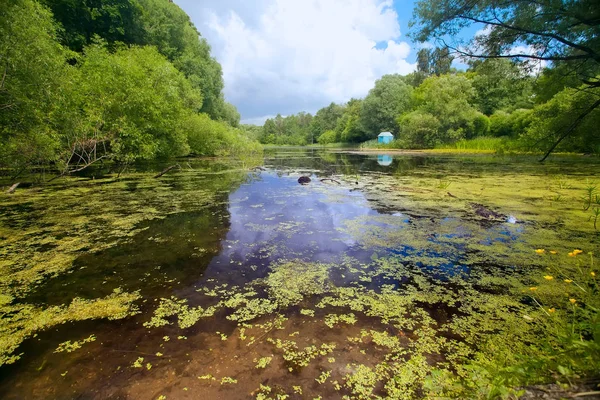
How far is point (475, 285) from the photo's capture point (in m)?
2.35

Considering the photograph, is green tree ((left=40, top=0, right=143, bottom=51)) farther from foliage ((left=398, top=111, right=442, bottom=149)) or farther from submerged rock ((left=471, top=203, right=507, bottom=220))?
foliage ((left=398, top=111, right=442, bottom=149))

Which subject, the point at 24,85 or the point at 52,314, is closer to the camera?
the point at 52,314

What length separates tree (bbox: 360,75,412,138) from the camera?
1486 inches

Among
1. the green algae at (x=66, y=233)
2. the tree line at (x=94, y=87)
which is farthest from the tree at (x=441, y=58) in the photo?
the tree line at (x=94, y=87)

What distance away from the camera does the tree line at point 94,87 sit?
219 inches

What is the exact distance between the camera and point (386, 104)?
37938 mm

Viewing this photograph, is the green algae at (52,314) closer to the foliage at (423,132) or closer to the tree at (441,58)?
the tree at (441,58)

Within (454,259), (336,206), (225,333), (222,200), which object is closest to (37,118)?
(222,200)

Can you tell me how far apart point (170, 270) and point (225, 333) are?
122 centimetres

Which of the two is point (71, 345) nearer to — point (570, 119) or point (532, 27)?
point (532, 27)

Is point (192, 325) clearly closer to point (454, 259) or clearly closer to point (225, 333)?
point (225, 333)

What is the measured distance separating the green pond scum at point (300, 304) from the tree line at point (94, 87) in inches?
100

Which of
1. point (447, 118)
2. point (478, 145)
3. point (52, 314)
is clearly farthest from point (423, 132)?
point (52, 314)

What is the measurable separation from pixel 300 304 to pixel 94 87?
10912 mm
